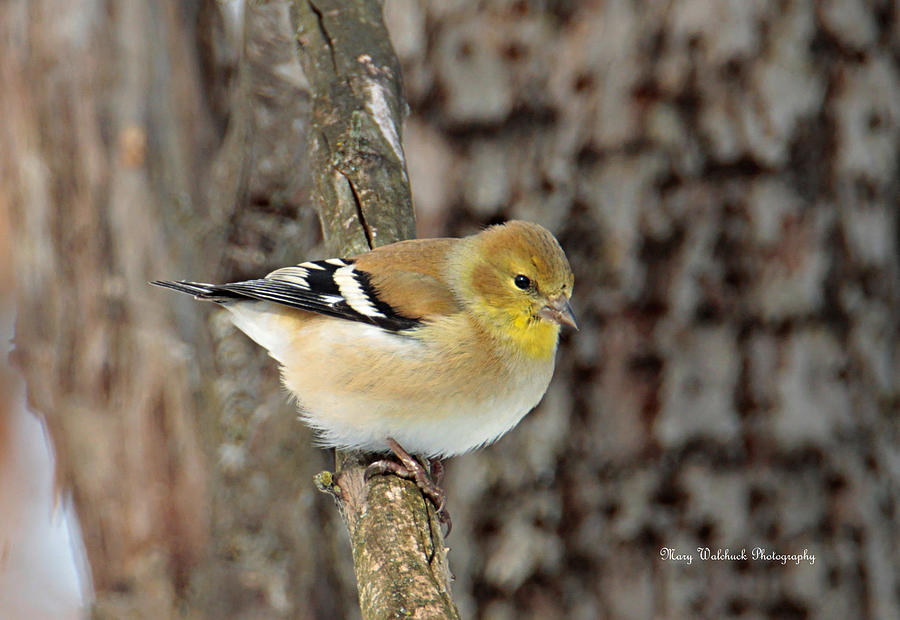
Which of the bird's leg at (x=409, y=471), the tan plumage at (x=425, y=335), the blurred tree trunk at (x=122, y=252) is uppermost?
the blurred tree trunk at (x=122, y=252)

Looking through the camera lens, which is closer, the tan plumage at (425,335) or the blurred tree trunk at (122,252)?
the tan plumage at (425,335)

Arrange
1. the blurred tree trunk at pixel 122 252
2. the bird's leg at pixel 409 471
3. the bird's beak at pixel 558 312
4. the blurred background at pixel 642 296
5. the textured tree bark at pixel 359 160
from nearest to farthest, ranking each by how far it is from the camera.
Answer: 1. the textured tree bark at pixel 359 160
2. the bird's leg at pixel 409 471
3. the bird's beak at pixel 558 312
4. the blurred background at pixel 642 296
5. the blurred tree trunk at pixel 122 252

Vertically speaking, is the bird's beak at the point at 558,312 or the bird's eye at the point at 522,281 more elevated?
the bird's eye at the point at 522,281

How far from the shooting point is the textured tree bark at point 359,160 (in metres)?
2.40

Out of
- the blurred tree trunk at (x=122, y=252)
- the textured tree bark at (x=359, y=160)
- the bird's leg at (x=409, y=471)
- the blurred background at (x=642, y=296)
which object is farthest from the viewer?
the blurred tree trunk at (x=122, y=252)

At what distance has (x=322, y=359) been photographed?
124 inches

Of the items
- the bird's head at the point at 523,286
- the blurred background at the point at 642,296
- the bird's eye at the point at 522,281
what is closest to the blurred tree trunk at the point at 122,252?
the blurred background at the point at 642,296

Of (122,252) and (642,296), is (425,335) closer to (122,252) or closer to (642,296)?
(642,296)

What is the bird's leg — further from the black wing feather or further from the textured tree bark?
the black wing feather

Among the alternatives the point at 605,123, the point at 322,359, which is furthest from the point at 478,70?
the point at 322,359

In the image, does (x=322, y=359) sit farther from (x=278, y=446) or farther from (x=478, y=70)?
(x=478, y=70)

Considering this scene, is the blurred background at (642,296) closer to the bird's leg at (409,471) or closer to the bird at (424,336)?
the bird at (424,336)

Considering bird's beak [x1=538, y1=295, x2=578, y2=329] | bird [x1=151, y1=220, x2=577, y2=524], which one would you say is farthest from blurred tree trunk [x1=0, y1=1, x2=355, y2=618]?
bird's beak [x1=538, y1=295, x2=578, y2=329]

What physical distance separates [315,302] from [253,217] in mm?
1306
